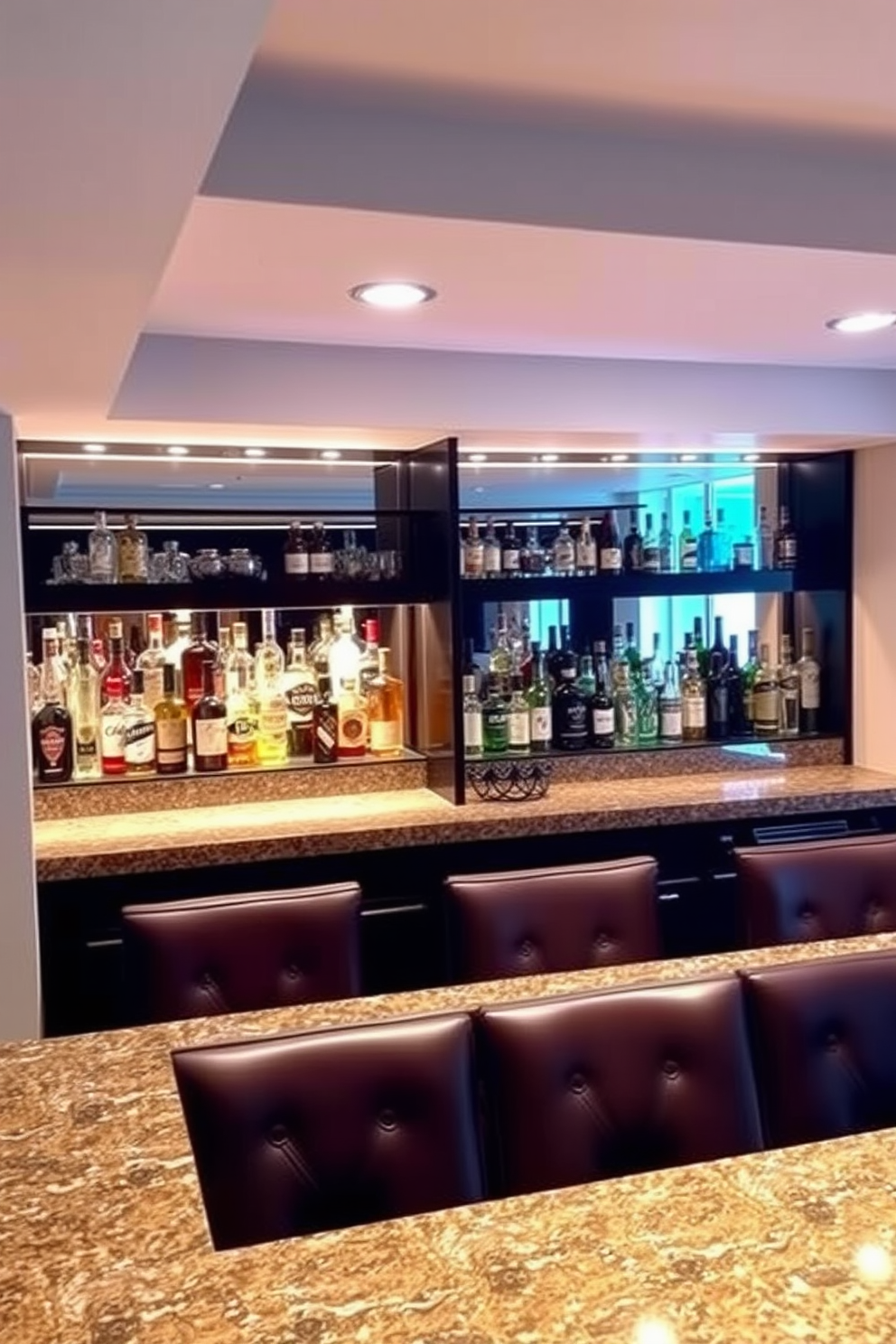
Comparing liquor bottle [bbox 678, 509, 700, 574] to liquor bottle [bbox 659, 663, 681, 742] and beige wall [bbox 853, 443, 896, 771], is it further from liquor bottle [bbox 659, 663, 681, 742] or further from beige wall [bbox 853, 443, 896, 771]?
beige wall [bbox 853, 443, 896, 771]

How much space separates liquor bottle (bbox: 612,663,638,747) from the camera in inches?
140

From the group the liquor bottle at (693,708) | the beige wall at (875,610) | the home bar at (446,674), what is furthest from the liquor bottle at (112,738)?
the beige wall at (875,610)

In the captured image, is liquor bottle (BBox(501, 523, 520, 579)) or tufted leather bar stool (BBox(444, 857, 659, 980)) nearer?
tufted leather bar stool (BBox(444, 857, 659, 980))

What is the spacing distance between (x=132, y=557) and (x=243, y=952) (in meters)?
1.38

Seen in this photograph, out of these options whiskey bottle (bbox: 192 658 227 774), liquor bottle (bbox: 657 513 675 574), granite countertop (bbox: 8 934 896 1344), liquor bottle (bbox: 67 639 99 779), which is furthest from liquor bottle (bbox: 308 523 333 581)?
granite countertop (bbox: 8 934 896 1344)

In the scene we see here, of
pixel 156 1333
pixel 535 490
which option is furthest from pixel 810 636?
pixel 156 1333

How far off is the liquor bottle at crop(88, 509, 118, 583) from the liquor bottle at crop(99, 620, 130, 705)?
0.23 metres

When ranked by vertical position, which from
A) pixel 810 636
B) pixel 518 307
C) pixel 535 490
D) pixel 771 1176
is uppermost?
pixel 518 307

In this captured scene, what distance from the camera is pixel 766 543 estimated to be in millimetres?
3738

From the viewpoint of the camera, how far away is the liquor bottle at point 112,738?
3084 millimetres

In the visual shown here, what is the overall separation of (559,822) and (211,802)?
100cm

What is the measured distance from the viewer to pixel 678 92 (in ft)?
5.14

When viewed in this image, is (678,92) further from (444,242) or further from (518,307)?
(518,307)

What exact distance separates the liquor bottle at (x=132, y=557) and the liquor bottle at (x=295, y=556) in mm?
388
